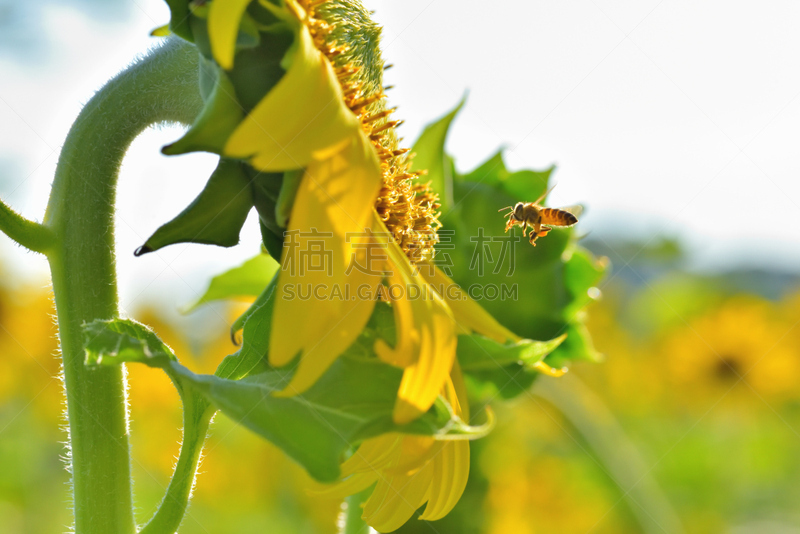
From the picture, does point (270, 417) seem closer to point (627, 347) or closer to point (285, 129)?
point (285, 129)

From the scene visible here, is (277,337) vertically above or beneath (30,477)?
above

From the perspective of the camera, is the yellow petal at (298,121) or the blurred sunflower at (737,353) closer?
the yellow petal at (298,121)

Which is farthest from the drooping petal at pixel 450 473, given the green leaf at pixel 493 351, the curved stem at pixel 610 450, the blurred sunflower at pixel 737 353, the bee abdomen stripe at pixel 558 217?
the blurred sunflower at pixel 737 353

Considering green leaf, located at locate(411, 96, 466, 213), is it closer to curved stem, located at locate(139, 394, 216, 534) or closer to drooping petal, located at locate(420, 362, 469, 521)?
drooping petal, located at locate(420, 362, 469, 521)

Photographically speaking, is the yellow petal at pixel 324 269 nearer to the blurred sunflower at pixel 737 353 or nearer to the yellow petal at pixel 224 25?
the yellow petal at pixel 224 25

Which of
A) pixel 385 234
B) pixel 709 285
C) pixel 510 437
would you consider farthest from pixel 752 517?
pixel 385 234

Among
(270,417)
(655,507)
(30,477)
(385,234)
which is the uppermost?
(385,234)

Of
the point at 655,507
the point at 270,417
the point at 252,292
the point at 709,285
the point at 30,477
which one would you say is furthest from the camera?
the point at 709,285
